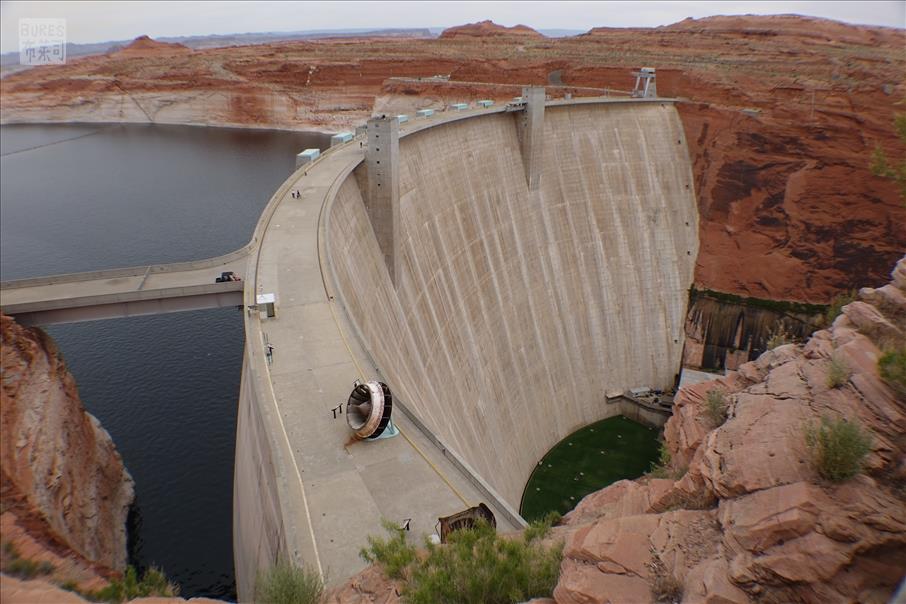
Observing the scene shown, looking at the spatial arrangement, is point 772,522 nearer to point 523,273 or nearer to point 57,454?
point 57,454

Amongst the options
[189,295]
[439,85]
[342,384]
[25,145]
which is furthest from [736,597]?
[25,145]

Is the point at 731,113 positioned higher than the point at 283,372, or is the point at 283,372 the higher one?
the point at 731,113

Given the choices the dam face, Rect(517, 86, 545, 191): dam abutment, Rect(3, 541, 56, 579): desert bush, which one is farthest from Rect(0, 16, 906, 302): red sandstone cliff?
Rect(3, 541, 56, 579): desert bush

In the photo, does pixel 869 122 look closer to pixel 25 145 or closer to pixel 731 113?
pixel 731 113

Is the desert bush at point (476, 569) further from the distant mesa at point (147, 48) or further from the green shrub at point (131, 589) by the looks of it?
the distant mesa at point (147, 48)

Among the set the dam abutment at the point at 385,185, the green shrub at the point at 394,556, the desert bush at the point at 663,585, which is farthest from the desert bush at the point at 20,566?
the dam abutment at the point at 385,185

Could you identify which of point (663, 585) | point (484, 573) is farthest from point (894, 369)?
point (484, 573)
